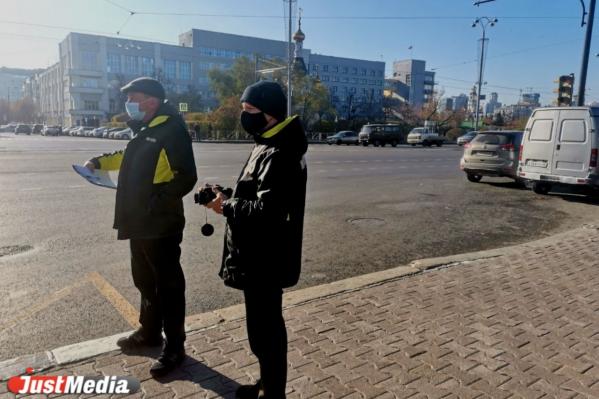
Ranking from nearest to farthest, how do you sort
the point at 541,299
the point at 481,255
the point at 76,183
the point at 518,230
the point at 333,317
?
the point at 333,317, the point at 541,299, the point at 481,255, the point at 518,230, the point at 76,183

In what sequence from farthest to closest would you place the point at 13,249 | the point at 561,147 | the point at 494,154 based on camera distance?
the point at 494,154, the point at 561,147, the point at 13,249

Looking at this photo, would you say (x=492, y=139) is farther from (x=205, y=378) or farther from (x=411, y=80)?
(x=411, y=80)

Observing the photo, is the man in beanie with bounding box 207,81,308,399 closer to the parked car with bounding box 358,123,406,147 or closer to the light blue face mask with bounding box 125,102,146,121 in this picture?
the light blue face mask with bounding box 125,102,146,121

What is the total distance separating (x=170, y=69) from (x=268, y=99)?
105280 millimetres

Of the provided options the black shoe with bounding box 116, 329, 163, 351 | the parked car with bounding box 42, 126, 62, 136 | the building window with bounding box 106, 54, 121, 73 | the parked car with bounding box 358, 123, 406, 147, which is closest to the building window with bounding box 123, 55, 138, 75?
the building window with bounding box 106, 54, 121, 73

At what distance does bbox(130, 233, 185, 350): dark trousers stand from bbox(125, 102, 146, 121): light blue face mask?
854 millimetres

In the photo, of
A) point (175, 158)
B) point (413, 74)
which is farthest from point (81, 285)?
point (413, 74)

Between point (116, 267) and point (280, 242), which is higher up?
point (280, 242)

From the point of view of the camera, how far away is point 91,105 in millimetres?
94562

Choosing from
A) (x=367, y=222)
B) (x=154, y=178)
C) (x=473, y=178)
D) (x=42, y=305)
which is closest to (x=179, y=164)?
(x=154, y=178)

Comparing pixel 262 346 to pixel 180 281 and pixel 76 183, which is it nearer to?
pixel 180 281

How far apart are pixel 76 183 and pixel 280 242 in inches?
410

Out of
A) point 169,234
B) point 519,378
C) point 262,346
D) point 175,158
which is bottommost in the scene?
point 519,378

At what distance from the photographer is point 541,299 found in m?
4.25
